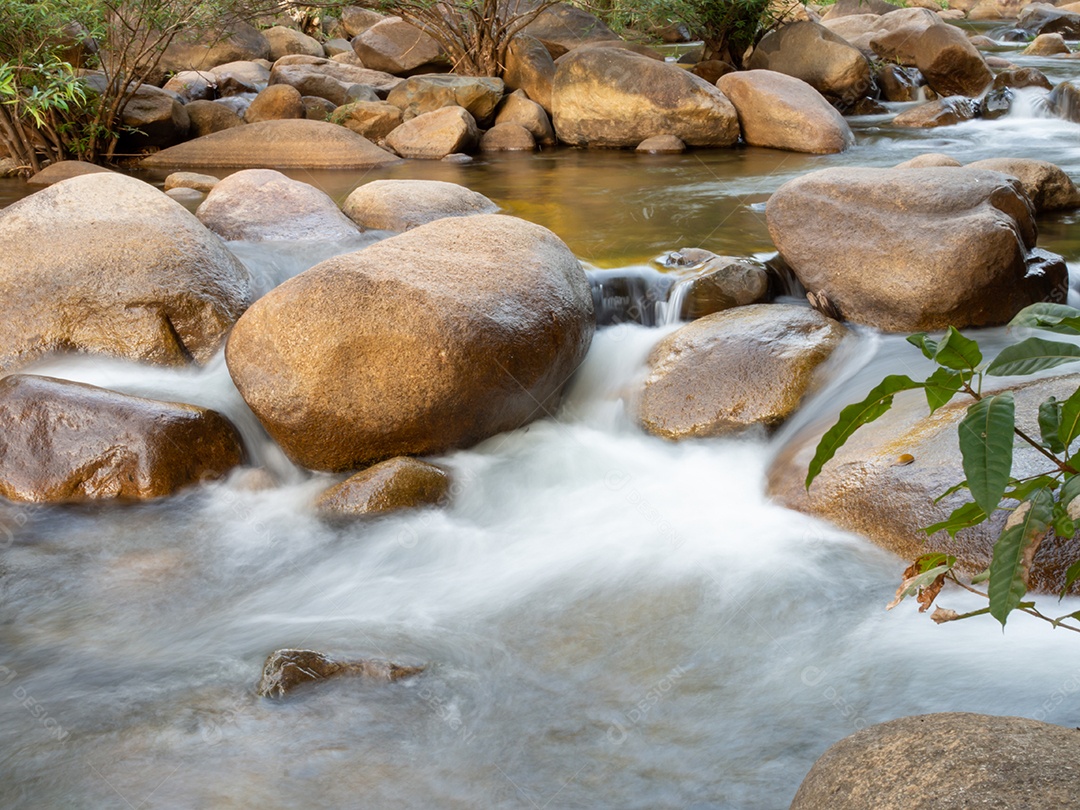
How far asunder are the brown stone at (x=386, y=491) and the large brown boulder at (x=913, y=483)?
1.64 meters

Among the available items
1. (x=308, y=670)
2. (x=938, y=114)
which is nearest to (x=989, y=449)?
(x=308, y=670)

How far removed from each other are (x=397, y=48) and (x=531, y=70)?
3.63 metres

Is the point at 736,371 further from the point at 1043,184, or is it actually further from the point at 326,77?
the point at 326,77

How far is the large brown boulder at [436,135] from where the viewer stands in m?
11.4

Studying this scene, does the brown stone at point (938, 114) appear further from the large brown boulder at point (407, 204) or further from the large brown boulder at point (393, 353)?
the large brown boulder at point (393, 353)

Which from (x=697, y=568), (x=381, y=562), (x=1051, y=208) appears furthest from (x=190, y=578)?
(x=1051, y=208)

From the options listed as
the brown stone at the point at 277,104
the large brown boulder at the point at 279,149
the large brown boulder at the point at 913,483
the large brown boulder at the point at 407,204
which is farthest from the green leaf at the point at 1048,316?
the brown stone at the point at 277,104

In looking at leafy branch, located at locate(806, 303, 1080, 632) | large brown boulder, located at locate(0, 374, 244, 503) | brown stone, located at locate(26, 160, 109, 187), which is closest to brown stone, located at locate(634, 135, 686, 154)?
brown stone, located at locate(26, 160, 109, 187)

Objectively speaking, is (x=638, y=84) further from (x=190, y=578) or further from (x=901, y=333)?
(x=190, y=578)

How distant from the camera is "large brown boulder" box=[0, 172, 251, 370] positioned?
5.79m

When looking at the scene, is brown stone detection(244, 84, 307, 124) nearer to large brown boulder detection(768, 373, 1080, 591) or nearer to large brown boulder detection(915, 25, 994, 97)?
large brown boulder detection(915, 25, 994, 97)

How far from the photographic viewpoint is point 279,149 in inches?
446

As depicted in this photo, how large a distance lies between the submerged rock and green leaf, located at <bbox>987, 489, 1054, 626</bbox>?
2.34 metres

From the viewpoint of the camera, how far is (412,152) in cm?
1159
